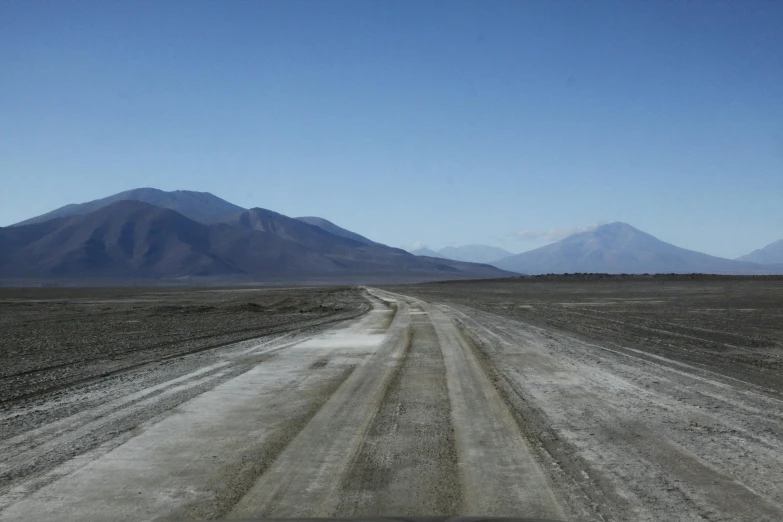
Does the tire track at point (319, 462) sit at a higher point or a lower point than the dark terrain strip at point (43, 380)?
higher

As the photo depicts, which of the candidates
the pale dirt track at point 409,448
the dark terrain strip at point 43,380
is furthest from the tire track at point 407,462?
the dark terrain strip at point 43,380

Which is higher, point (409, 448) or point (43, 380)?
point (409, 448)

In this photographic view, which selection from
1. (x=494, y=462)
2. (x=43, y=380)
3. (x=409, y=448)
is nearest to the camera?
(x=494, y=462)

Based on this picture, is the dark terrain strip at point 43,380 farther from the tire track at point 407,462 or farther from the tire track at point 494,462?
the tire track at point 494,462

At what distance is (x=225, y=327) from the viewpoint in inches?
893

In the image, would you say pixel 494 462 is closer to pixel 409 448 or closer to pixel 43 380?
pixel 409 448

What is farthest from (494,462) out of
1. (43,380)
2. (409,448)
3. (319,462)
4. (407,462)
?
(43,380)

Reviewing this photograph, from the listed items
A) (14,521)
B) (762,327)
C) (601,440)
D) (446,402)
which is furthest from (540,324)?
(14,521)

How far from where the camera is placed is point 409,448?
20.2 feet

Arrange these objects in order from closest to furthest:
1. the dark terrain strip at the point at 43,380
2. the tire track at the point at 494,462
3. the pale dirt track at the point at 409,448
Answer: the tire track at the point at 494,462, the pale dirt track at the point at 409,448, the dark terrain strip at the point at 43,380

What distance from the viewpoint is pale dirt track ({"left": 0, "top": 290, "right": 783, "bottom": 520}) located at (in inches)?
184

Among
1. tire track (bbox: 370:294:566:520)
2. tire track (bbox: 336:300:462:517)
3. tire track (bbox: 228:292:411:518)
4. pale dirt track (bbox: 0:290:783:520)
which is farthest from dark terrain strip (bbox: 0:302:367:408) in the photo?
tire track (bbox: 370:294:566:520)

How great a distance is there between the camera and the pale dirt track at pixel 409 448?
184 inches

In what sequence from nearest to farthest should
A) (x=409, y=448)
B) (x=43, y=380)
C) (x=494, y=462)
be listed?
(x=494, y=462) < (x=409, y=448) < (x=43, y=380)
